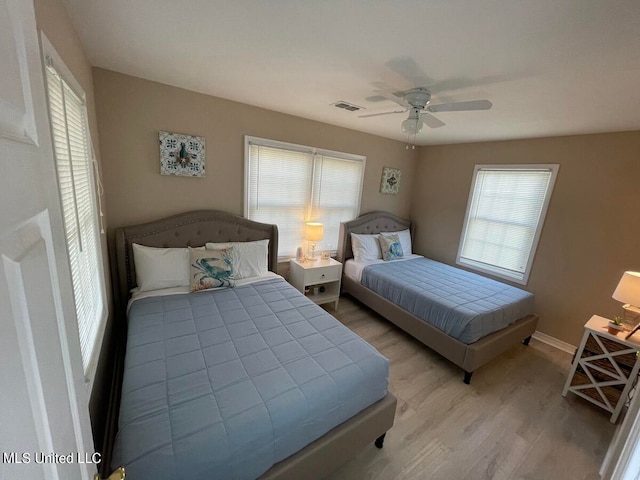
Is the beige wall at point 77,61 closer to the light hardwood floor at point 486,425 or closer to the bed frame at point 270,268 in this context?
the bed frame at point 270,268

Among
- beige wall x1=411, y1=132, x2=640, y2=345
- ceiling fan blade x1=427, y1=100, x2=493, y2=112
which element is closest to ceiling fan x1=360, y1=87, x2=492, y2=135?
ceiling fan blade x1=427, y1=100, x2=493, y2=112

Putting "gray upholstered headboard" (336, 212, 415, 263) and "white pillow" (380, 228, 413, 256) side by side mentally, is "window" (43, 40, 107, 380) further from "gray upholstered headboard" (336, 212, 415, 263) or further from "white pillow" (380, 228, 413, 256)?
"white pillow" (380, 228, 413, 256)

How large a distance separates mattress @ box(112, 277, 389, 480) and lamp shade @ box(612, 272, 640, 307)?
206 centimetres

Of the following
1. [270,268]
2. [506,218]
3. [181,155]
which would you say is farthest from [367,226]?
[181,155]

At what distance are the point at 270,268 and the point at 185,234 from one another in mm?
990

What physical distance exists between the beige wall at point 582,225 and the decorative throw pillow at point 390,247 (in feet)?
5.17

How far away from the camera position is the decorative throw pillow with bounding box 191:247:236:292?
2.25 metres

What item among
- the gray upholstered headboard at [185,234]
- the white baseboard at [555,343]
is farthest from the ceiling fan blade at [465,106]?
the white baseboard at [555,343]

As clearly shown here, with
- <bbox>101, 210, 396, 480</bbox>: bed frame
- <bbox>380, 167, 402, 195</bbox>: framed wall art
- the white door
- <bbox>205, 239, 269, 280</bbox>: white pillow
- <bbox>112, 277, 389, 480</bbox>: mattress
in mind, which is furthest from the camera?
<bbox>380, 167, 402, 195</bbox>: framed wall art

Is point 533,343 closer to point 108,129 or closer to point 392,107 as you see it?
point 392,107

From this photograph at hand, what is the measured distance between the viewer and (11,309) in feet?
1.12

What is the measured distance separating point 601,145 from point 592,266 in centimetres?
124

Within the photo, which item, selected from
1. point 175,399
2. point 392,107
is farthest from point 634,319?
point 175,399

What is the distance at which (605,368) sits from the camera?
2021 millimetres
